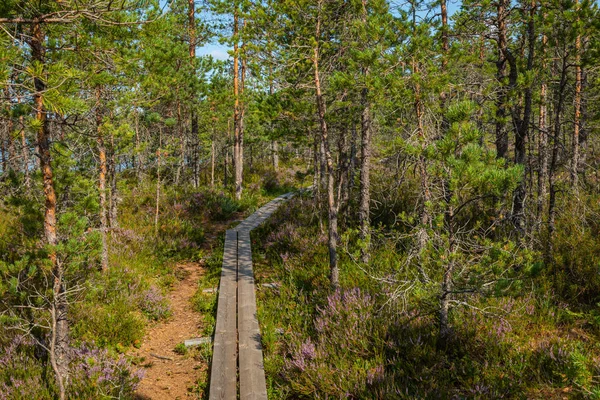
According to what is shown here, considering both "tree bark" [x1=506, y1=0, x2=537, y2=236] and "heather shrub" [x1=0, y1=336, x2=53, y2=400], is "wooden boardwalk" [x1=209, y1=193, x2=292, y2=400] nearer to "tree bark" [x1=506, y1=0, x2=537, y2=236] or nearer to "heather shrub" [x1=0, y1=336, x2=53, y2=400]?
"heather shrub" [x1=0, y1=336, x2=53, y2=400]

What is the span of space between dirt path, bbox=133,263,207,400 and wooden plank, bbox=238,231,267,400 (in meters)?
0.89

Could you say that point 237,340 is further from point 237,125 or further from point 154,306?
point 237,125

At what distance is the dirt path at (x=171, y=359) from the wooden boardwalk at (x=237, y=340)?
0.56 metres

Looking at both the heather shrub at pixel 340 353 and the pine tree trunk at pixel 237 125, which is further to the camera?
the pine tree trunk at pixel 237 125

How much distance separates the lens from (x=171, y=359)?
682 cm

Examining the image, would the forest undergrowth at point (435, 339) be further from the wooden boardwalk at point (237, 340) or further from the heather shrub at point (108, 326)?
the heather shrub at point (108, 326)

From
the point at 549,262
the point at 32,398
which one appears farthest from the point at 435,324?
the point at 32,398

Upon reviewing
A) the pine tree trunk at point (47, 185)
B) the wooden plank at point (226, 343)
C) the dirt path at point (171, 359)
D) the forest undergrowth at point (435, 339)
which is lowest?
the dirt path at point (171, 359)

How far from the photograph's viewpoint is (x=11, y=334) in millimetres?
6195

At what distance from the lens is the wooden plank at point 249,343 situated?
218 inches

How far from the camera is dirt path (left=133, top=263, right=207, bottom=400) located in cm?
594

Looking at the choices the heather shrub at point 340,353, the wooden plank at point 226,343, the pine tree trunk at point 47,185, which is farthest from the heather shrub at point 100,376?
the heather shrub at point 340,353

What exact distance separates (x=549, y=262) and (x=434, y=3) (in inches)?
271

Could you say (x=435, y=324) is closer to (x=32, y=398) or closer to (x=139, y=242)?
(x=32, y=398)
